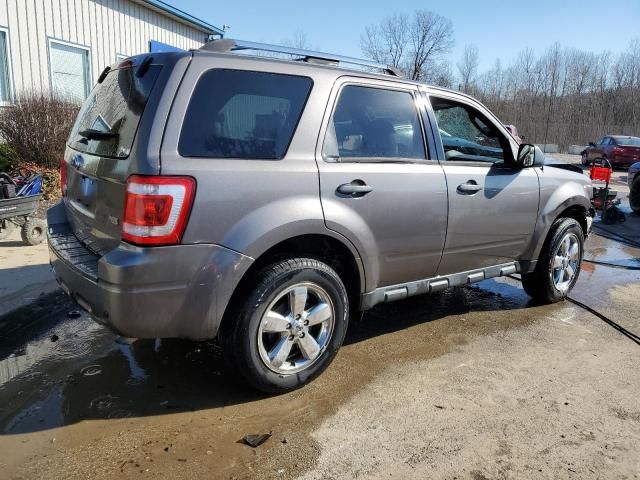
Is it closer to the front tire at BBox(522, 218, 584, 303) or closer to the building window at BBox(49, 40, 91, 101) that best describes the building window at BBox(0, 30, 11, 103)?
the building window at BBox(49, 40, 91, 101)

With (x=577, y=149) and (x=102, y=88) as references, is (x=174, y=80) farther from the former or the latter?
(x=577, y=149)

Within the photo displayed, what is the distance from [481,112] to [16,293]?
4484 mm

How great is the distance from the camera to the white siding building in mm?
9422

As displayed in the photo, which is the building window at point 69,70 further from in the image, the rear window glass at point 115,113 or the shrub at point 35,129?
the rear window glass at point 115,113

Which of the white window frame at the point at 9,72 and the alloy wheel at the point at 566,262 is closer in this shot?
the alloy wheel at the point at 566,262

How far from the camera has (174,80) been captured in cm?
278

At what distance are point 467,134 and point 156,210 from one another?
2819 millimetres

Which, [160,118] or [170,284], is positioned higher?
[160,118]

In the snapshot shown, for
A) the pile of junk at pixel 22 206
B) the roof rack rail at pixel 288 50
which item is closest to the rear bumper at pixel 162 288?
the roof rack rail at pixel 288 50

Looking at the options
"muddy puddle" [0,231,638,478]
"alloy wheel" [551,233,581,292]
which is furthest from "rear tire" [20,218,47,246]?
"alloy wheel" [551,233,581,292]

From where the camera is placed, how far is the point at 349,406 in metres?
3.17

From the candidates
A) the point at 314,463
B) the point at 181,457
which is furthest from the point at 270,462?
the point at 181,457

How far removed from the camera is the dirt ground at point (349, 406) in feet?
8.59

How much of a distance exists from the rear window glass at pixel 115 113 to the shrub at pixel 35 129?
6.22 metres
